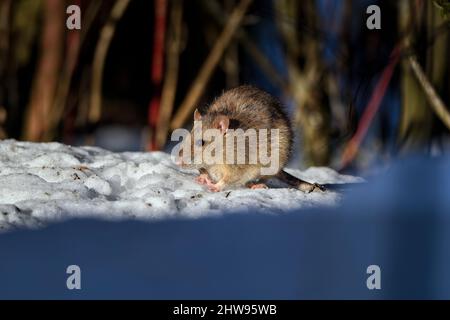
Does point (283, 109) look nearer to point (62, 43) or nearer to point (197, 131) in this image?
point (197, 131)

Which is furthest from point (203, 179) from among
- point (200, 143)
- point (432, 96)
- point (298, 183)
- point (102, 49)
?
point (102, 49)

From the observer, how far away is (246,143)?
16.0ft

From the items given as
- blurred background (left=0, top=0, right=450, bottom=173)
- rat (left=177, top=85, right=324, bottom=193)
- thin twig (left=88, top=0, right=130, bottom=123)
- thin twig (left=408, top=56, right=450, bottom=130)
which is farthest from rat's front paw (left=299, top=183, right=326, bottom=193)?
thin twig (left=88, top=0, right=130, bottom=123)

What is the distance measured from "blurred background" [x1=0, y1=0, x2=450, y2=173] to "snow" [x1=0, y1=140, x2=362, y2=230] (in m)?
2.35

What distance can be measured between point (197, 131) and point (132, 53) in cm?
623

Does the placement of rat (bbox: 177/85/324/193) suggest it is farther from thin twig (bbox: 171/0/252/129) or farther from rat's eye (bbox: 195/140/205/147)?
thin twig (bbox: 171/0/252/129)

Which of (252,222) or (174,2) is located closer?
(252,222)

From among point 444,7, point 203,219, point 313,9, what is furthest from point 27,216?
point 313,9

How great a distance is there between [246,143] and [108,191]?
0.91 metres

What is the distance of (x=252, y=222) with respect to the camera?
153 inches

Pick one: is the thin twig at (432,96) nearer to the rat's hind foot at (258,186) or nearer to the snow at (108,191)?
the snow at (108,191)

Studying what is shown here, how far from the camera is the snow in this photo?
156 inches

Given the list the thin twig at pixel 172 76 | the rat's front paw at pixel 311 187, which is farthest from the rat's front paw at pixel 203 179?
the thin twig at pixel 172 76

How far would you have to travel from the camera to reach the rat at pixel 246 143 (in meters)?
Answer: 4.75
